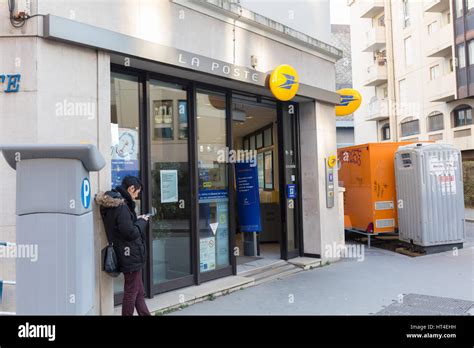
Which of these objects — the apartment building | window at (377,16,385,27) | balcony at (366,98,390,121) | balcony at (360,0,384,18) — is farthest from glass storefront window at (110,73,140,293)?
window at (377,16,385,27)

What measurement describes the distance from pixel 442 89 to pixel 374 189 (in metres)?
17.8

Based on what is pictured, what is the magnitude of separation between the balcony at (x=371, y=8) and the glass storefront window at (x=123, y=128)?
29136mm

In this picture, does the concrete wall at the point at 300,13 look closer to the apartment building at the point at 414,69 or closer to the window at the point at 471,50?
the apartment building at the point at 414,69

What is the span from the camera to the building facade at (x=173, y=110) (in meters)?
4.32

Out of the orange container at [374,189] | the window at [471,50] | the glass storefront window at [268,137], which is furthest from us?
the window at [471,50]

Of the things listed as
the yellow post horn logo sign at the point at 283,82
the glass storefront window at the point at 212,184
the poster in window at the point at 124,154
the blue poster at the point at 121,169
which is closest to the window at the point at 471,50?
the yellow post horn logo sign at the point at 283,82

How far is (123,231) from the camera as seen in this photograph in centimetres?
427

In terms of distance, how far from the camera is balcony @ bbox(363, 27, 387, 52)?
30078 millimetres

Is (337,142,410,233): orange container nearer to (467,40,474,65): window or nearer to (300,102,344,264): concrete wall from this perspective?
(300,102,344,264): concrete wall

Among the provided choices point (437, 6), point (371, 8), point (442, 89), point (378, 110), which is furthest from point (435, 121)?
point (371, 8)

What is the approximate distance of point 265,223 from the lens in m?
10.3

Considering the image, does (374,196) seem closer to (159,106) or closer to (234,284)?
(234,284)
